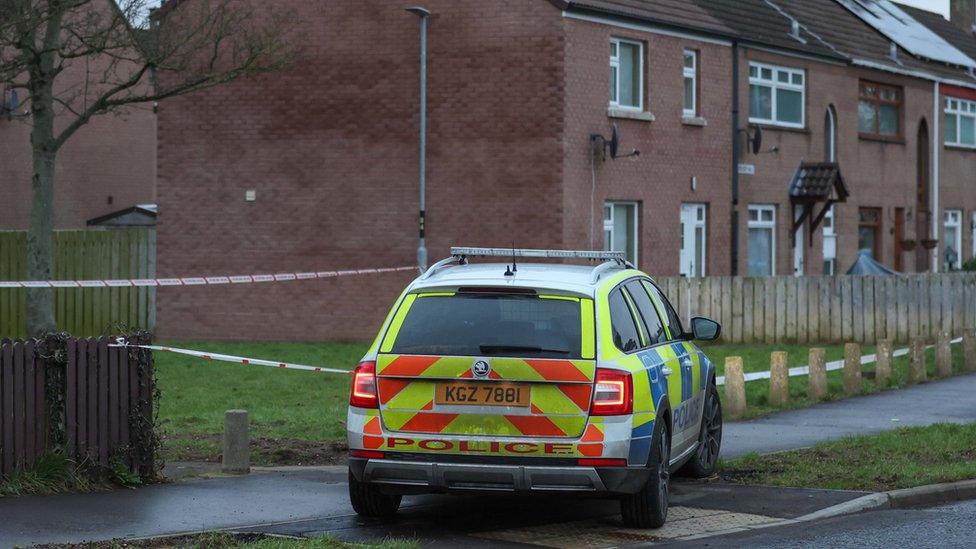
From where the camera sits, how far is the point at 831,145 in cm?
3516

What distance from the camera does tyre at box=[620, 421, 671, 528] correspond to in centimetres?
958

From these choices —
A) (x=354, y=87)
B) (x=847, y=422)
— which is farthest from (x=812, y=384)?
(x=354, y=87)

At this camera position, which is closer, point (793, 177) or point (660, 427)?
point (660, 427)

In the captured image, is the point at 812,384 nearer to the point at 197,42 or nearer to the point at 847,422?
the point at 847,422

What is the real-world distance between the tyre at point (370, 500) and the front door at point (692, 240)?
2050 centimetres

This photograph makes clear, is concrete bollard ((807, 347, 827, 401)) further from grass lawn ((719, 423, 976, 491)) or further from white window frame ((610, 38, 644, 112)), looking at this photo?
white window frame ((610, 38, 644, 112))

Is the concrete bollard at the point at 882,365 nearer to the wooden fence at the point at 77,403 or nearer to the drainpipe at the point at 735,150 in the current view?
the drainpipe at the point at 735,150

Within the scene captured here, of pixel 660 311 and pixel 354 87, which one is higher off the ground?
pixel 354 87

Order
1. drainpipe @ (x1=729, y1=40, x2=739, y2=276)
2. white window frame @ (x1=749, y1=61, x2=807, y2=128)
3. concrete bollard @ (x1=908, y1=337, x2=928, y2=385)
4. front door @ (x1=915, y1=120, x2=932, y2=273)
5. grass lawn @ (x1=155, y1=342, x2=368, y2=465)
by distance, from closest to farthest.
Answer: grass lawn @ (x1=155, y1=342, x2=368, y2=465) < concrete bollard @ (x1=908, y1=337, x2=928, y2=385) < drainpipe @ (x1=729, y1=40, x2=739, y2=276) < white window frame @ (x1=749, y1=61, x2=807, y2=128) < front door @ (x1=915, y1=120, x2=932, y2=273)

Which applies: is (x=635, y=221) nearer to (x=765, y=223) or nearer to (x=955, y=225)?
(x=765, y=223)

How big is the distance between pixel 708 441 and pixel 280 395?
852cm

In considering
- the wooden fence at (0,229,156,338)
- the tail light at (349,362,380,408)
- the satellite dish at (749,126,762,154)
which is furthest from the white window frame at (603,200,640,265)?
the tail light at (349,362,380,408)

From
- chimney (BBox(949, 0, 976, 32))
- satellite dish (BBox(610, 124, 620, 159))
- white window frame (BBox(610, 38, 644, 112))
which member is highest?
chimney (BBox(949, 0, 976, 32))

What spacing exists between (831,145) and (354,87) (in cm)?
1225
